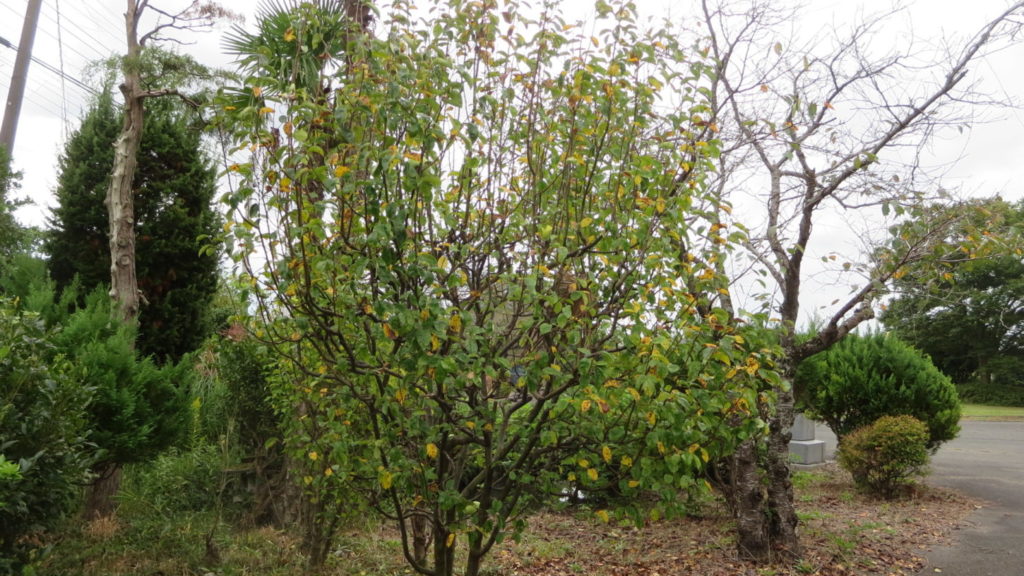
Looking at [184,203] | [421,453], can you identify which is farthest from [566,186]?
[184,203]

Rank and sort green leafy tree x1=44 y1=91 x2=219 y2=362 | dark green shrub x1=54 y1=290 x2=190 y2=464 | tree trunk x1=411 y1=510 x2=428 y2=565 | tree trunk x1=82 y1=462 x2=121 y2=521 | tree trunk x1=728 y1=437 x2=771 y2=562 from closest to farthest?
tree trunk x1=411 y1=510 x2=428 y2=565 → dark green shrub x1=54 y1=290 x2=190 y2=464 → tree trunk x1=728 y1=437 x2=771 y2=562 → tree trunk x1=82 y1=462 x2=121 y2=521 → green leafy tree x1=44 y1=91 x2=219 y2=362

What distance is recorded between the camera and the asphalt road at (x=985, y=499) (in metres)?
6.51

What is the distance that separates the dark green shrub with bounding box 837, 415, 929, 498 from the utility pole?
11972 millimetres

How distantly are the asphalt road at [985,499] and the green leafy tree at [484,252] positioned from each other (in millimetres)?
4693

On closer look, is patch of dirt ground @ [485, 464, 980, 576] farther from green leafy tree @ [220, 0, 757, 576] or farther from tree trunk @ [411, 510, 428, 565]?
green leafy tree @ [220, 0, 757, 576]

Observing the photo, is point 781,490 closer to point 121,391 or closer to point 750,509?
point 750,509

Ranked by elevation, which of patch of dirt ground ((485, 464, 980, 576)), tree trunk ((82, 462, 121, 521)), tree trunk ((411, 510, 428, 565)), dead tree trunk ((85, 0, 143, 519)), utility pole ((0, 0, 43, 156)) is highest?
utility pole ((0, 0, 43, 156))

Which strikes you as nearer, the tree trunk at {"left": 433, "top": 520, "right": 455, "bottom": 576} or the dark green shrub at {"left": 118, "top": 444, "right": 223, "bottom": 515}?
the tree trunk at {"left": 433, "top": 520, "right": 455, "bottom": 576}

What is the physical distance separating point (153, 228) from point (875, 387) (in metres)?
9.66

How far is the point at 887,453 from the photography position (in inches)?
356

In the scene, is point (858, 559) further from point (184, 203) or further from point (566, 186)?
point (184, 203)

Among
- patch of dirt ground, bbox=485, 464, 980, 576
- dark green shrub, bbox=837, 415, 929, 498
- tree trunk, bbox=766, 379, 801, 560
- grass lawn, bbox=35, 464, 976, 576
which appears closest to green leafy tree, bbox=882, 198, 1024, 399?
dark green shrub, bbox=837, 415, 929, 498

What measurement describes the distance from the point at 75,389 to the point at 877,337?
10.5 m

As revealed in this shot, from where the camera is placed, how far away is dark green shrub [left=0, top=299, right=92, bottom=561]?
3432 millimetres
